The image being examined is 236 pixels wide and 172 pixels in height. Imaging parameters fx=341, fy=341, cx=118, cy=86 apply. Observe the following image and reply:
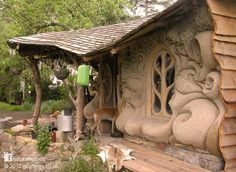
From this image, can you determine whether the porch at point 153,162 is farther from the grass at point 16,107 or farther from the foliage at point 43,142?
the grass at point 16,107

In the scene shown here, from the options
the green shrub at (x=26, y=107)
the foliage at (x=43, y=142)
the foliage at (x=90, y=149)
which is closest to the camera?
the foliage at (x=90, y=149)

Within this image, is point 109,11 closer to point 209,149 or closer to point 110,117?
point 110,117

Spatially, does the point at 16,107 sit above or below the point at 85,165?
above

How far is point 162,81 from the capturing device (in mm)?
8164

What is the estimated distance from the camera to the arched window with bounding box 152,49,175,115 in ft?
26.2

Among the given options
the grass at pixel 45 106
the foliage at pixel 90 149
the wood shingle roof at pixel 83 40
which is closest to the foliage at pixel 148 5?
the grass at pixel 45 106

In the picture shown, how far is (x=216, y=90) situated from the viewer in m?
6.30

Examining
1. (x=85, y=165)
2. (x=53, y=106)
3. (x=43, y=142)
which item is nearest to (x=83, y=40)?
(x=43, y=142)

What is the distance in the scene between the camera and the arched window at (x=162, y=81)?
7.97 metres

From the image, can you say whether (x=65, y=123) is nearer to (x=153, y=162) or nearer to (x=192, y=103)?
(x=153, y=162)

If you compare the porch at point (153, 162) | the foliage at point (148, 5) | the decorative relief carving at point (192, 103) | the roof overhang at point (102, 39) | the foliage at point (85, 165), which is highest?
the foliage at point (148, 5)

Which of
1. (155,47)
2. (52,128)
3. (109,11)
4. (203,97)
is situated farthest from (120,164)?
(109,11)

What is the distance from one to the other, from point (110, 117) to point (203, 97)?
4.16 metres

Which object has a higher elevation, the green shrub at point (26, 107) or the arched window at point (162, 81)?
the arched window at point (162, 81)
